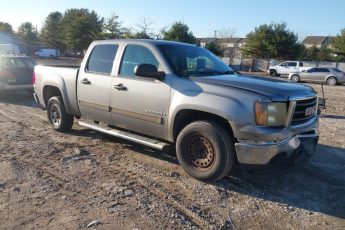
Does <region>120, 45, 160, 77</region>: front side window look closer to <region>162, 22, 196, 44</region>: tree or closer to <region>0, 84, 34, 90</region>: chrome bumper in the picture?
<region>0, 84, 34, 90</region>: chrome bumper

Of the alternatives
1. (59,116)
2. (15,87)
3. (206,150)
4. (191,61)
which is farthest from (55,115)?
(15,87)

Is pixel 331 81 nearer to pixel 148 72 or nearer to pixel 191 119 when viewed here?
pixel 191 119

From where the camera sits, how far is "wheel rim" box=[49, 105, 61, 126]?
25.1 ft

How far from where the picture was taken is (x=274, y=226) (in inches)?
159

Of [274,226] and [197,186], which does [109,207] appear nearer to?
[197,186]

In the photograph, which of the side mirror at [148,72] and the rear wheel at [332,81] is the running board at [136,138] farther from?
the rear wheel at [332,81]

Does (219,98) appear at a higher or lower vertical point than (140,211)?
higher

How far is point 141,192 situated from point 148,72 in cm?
162

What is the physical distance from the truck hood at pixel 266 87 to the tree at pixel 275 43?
44692 mm

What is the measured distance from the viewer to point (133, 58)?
6020mm

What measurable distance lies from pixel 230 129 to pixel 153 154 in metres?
1.88

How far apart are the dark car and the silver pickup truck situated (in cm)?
603

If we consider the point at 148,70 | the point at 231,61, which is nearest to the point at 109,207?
the point at 148,70

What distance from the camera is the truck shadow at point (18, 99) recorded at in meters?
11.8
